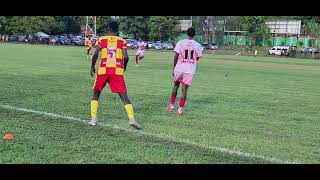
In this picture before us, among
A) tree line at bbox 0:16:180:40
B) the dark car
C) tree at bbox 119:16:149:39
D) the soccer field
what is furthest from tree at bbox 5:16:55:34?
the soccer field

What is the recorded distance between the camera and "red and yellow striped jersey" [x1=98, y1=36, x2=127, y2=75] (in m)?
8.66

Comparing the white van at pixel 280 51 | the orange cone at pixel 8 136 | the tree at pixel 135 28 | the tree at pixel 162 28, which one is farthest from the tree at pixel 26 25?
the orange cone at pixel 8 136

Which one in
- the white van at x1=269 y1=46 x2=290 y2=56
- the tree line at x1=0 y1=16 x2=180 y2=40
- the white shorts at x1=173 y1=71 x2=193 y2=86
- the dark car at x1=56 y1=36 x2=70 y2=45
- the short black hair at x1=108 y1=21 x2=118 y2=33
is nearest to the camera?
the short black hair at x1=108 y1=21 x2=118 y2=33

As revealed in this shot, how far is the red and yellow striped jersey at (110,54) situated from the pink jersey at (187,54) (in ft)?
7.66

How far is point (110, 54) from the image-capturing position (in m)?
8.66

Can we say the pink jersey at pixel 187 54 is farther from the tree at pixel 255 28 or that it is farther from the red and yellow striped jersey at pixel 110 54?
the tree at pixel 255 28

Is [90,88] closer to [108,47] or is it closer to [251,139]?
[108,47]

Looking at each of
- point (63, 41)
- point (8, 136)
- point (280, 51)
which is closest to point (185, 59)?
point (8, 136)

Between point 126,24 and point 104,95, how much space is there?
247 feet

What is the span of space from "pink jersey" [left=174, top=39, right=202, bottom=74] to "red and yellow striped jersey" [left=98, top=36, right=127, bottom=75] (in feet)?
7.66

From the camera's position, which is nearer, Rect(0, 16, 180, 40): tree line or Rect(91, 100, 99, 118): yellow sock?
Rect(91, 100, 99, 118): yellow sock

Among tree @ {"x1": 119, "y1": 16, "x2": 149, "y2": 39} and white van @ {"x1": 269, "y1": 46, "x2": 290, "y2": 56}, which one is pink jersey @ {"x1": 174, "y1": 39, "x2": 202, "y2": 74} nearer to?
white van @ {"x1": 269, "y1": 46, "x2": 290, "y2": 56}
